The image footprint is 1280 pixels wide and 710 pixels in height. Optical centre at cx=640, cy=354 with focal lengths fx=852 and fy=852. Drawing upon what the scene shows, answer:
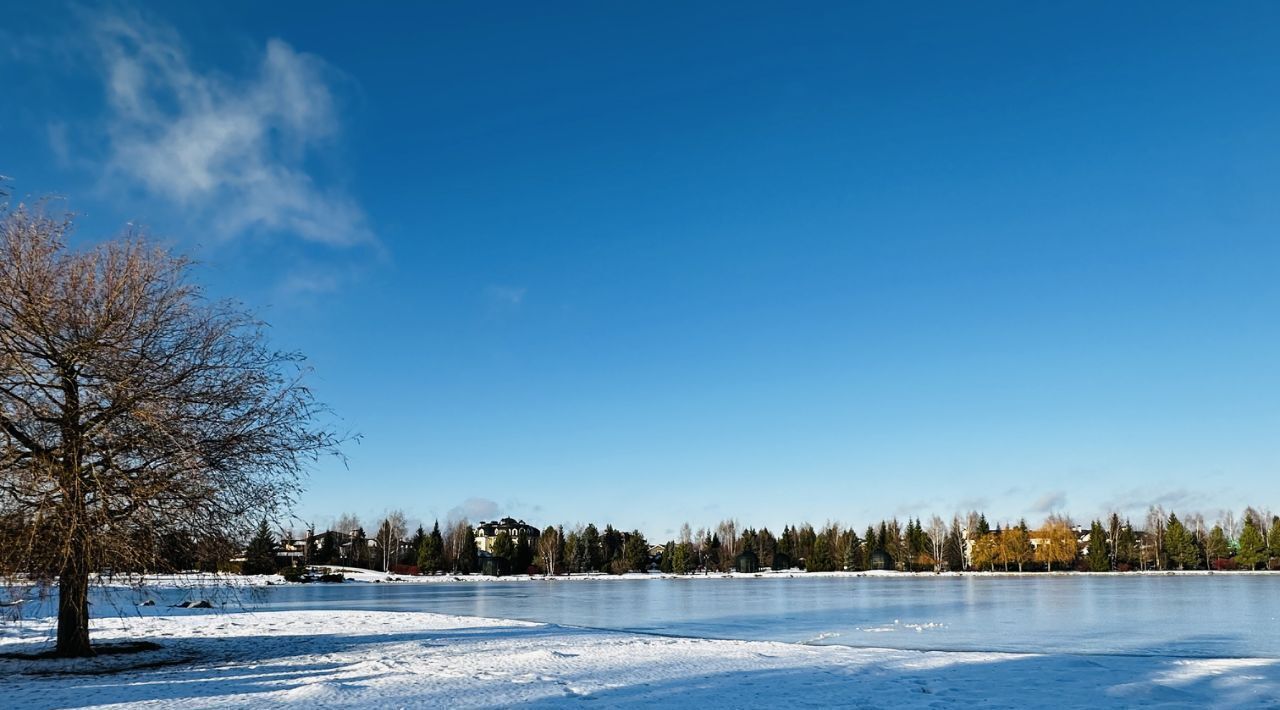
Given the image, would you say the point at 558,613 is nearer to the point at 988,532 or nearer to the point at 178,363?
the point at 178,363

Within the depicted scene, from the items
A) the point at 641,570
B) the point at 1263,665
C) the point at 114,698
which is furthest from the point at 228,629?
the point at 641,570

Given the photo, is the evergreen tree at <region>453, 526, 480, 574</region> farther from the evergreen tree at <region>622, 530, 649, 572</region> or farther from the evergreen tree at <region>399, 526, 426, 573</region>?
the evergreen tree at <region>622, 530, 649, 572</region>

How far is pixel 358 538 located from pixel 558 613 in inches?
4588

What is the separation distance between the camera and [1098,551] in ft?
392

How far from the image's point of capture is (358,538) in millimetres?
146000

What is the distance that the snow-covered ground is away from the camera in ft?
43.8

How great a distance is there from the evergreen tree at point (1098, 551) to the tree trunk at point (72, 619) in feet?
422

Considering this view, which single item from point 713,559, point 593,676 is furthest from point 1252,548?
point 593,676

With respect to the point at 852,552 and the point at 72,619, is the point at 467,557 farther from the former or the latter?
the point at 72,619

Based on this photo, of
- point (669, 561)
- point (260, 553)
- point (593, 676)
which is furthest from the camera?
point (669, 561)

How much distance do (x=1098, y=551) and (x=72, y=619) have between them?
12889 centimetres

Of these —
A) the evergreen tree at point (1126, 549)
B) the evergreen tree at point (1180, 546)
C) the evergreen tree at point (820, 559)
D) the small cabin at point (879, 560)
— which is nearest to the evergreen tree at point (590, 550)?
the evergreen tree at point (820, 559)

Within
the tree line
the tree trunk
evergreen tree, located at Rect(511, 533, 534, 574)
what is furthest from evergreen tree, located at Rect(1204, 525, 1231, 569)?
the tree trunk

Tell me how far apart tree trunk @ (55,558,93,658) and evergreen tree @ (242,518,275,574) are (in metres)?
3.03
